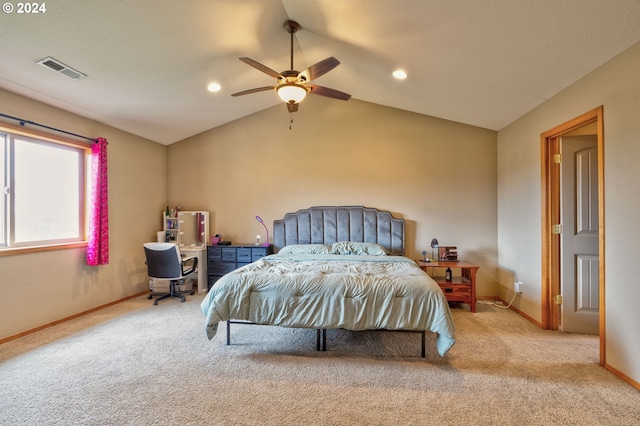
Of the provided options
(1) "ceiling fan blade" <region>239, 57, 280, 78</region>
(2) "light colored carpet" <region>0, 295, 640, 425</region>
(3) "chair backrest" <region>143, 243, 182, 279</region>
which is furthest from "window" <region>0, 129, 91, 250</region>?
(1) "ceiling fan blade" <region>239, 57, 280, 78</region>

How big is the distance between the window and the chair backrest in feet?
2.91

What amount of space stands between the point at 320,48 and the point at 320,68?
98 centimetres

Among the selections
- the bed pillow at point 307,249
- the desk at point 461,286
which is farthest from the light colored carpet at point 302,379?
the bed pillow at point 307,249

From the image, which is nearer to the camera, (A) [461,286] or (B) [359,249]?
(A) [461,286]

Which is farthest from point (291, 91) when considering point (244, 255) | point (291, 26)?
point (244, 255)

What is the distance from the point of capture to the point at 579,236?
325 cm

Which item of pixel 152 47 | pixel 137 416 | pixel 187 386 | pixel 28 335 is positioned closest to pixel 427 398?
pixel 187 386

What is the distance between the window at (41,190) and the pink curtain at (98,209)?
214 mm

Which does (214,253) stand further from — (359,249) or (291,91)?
(291,91)

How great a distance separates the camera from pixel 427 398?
2.04m

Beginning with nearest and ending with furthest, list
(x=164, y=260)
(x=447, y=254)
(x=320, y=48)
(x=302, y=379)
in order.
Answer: (x=302, y=379), (x=320, y=48), (x=164, y=260), (x=447, y=254)

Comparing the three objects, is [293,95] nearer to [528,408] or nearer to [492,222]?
[528,408]

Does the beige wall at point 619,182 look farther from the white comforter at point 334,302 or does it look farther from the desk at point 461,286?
the desk at point 461,286

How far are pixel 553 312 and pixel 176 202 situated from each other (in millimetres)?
5918
